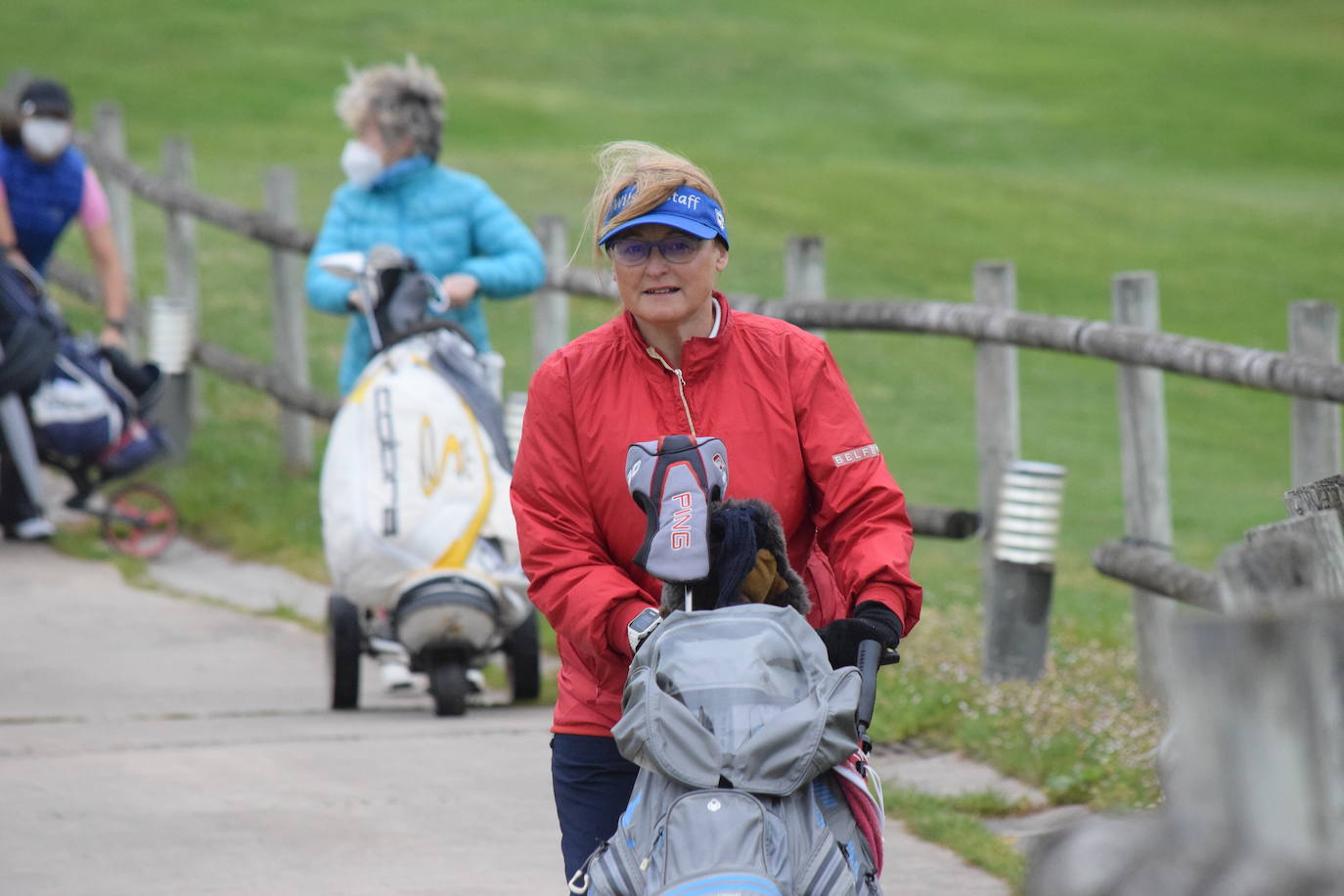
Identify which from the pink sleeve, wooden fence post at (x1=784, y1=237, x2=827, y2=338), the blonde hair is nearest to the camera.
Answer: the blonde hair

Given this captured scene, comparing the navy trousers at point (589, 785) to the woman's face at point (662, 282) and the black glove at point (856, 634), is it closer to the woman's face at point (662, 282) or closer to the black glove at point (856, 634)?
the black glove at point (856, 634)

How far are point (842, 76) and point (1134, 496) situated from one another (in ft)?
94.4

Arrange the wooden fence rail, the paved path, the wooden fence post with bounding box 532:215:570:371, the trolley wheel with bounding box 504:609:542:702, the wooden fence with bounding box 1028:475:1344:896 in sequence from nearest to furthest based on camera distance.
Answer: the wooden fence with bounding box 1028:475:1344:896 → the paved path → the wooden fence rail → the trolley wheel with bounding box 504:609:542:702 → the wooden fence post with bounding box 532:215:570:371

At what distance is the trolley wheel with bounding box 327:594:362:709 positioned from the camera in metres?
6.80

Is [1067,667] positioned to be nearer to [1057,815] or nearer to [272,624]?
[1057,815]

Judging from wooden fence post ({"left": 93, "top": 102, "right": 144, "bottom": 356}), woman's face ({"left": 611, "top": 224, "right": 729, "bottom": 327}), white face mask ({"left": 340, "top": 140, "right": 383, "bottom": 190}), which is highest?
wooden fence post ({"left": 93, "top": 102, "right": 144, "bottom": 356})

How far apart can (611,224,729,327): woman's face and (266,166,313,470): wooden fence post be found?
301 inches

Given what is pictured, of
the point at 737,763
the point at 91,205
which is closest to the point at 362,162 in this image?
the point at 91,205

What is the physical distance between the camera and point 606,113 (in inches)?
1161

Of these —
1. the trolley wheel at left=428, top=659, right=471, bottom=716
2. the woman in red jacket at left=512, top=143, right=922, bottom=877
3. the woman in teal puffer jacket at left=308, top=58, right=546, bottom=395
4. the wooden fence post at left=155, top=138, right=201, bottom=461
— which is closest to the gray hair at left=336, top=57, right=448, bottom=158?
the woman in teal puffer jacket at left=308, top=58, right=546, bottom=395

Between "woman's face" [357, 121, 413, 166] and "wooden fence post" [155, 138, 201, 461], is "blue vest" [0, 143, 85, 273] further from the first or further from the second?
"woman's face" [357, 121, 413, 166]

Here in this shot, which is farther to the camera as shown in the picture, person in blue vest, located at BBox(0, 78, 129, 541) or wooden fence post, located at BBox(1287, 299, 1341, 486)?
person in blue vest, located at BBox(0, 78, 129, 541)

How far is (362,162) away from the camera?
23.7 feet

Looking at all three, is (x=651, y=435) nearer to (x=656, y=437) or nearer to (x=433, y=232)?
(x=656, y=437)
